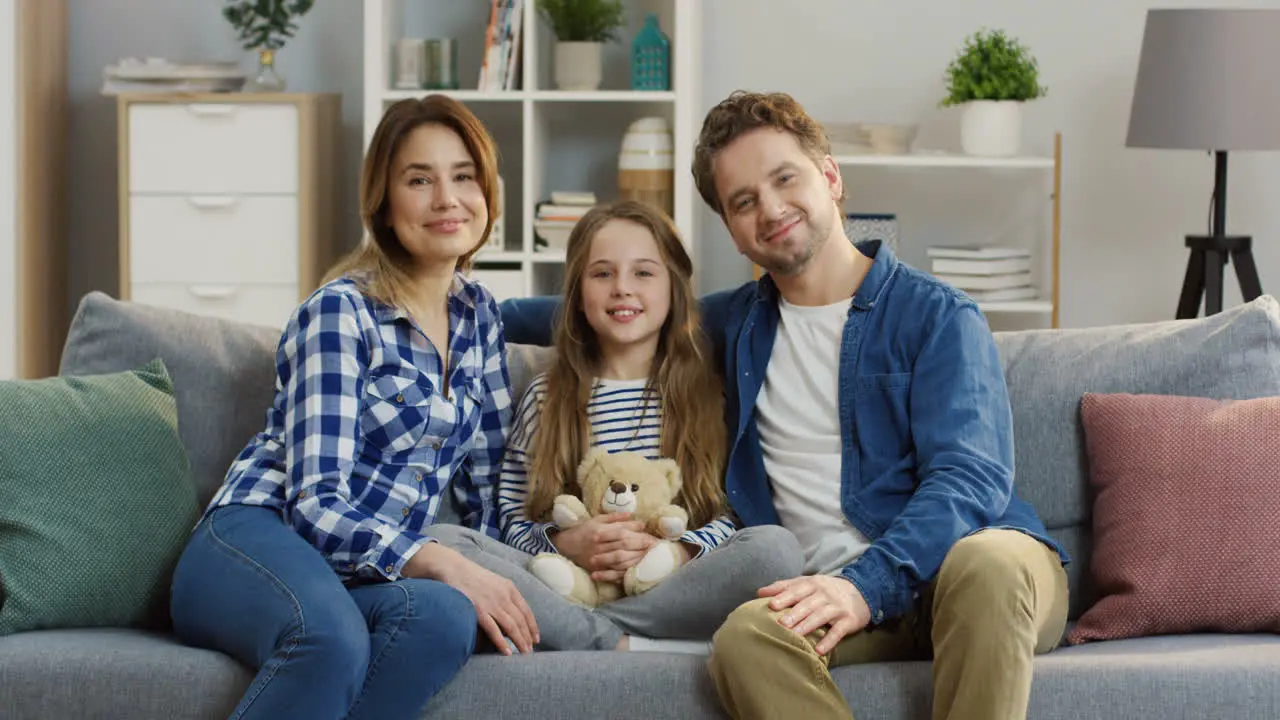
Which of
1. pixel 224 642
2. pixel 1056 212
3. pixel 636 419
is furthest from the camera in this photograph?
pixel 1056 212

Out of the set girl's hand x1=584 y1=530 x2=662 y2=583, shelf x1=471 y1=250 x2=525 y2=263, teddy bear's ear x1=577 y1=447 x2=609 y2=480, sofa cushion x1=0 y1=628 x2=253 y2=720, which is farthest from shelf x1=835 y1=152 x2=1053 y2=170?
sofa cushion x1=0 y1=628 x2=253 y2=720

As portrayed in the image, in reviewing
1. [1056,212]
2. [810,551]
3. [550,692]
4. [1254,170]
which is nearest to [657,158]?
[1056,212]

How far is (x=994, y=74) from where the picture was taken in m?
3.79

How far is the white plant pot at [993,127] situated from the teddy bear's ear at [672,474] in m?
2.10

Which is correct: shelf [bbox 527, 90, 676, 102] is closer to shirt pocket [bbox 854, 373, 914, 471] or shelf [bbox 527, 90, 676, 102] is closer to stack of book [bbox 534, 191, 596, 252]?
stack of book [bbox 534, 191, 596, 252]

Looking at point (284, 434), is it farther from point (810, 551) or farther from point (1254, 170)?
point (1254, 170)

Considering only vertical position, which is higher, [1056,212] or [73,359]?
[1056,212]

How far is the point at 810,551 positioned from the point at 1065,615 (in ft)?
1.12

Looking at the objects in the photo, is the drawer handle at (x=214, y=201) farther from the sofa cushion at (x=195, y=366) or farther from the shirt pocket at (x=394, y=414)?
the shirt pocket at (x=394, y=414)

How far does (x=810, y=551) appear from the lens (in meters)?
1.96

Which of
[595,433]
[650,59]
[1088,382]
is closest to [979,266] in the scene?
[650,59]

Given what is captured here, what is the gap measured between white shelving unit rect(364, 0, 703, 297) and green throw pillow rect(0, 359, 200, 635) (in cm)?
190

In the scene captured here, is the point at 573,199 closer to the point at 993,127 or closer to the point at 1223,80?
the point at 993,127

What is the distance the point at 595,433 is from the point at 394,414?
30 cm
